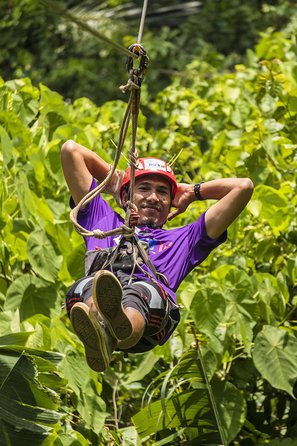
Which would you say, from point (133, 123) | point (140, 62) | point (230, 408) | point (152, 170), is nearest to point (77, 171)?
point (152, 170)

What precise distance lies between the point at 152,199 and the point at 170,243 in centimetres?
22

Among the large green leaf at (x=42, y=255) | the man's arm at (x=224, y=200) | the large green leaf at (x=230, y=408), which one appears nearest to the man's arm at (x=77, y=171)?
the man's arm at (x=224, y=200)

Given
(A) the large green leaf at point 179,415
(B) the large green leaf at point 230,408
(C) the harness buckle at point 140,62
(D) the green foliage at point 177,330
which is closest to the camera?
(C) the harness buckle at point 140,62

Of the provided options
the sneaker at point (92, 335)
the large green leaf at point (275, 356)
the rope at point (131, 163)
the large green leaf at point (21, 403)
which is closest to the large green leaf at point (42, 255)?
the large green leaf at point (21, 403)

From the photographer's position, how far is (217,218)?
17.6 feet

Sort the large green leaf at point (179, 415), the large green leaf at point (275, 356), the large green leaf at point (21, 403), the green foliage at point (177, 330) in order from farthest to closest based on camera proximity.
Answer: the large green leaf at point (179, 415) → the large green leaf at point (275, 356) → the green foliage at point (177, 330) → the large green leaf at point (21, 403)

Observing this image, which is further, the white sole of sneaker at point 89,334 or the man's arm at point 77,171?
the man's arm at point 77,171

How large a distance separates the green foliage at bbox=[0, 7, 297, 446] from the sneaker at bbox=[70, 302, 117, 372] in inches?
29.1

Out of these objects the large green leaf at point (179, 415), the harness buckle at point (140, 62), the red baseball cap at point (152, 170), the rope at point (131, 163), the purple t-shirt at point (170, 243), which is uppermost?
the harness buckle at point (140, 62)

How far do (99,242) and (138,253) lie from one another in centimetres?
33

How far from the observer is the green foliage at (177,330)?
6.14m

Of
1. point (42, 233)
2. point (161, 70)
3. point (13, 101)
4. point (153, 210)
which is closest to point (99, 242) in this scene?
point (153, 210)

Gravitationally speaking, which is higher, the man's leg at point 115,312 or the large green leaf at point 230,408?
the man's leg at point 115,312

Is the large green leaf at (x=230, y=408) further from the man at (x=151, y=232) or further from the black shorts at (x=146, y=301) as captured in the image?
the black shorts at (x=146, y=301)
